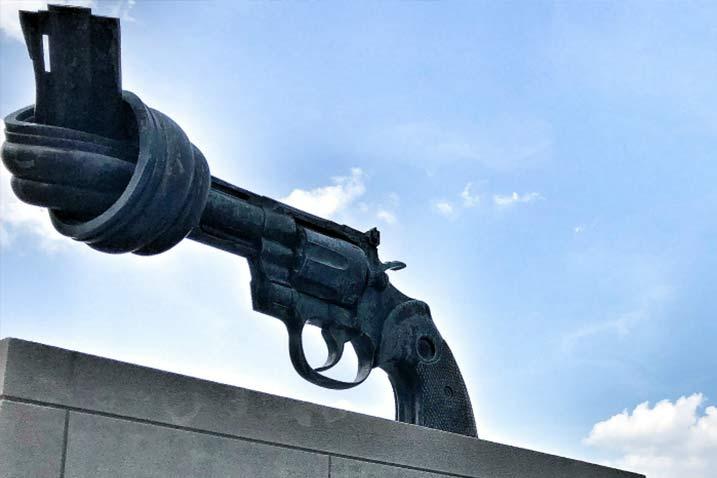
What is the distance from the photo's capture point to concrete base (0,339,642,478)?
236cm

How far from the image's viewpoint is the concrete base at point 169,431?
236cm

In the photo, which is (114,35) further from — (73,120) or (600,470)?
(600,470)

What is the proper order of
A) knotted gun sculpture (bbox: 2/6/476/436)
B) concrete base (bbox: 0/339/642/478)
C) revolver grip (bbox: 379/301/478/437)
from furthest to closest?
revolver grip (bbox: 379/301/478/437) < knotted gun sculpture (bbox: 2/6/476/436) < concrete base (bbox: 0/339/642/478)

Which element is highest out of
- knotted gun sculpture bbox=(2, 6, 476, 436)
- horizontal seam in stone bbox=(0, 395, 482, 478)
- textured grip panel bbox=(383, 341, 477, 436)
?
knotted gun sculpture bbox=(2, 6, 476, 436)

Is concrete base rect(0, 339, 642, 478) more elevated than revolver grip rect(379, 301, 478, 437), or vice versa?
revolver grip rect(379, 301, 478, 437)

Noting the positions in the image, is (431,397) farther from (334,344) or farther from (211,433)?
(211,433)

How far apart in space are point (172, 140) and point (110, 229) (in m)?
0.31

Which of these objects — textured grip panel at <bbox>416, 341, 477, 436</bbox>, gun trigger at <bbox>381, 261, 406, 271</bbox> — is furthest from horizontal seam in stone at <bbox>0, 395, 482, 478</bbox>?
gun trigger at <bbox>381, 261, 406, 271</bbox>

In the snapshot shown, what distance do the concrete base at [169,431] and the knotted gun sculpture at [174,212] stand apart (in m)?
0.41

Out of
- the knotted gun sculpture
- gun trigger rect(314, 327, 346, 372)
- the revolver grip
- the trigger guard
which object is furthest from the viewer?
the revolver grip

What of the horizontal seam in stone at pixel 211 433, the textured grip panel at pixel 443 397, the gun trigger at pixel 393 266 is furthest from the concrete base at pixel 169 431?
the gun trigger at pixel 393 266

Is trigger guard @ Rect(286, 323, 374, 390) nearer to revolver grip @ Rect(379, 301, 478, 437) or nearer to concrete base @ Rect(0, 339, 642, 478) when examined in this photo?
revolver grip @ Rect(379, 301, 478, 437)

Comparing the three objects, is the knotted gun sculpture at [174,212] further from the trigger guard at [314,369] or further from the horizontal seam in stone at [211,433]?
the horizontal seam in stone at [211,433]

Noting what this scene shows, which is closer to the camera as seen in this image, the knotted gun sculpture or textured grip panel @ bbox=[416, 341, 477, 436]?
the knotted gun sculpture
